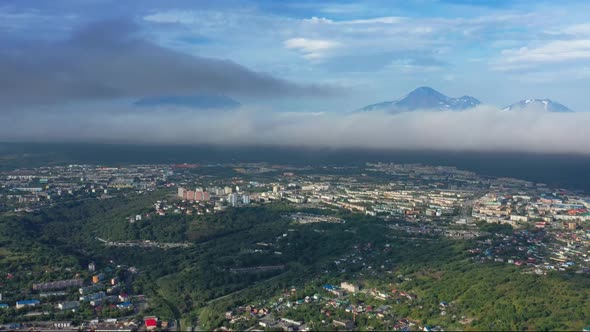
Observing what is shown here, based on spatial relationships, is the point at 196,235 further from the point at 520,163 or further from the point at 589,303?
the point at 520,163

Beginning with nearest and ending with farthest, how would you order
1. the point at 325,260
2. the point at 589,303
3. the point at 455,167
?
the point at 589,303
the point at 325,260
the point at 455,167

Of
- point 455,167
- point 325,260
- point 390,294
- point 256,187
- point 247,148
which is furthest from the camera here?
point 247,148

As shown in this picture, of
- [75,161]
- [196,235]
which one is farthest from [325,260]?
[75,161]

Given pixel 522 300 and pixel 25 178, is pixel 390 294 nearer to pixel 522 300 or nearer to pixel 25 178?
pixel 522 300

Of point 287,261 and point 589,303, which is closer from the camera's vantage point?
point 589,303

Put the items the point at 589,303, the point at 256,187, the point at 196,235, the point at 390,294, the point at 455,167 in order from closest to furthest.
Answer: the point at 589,303 → the point at 390,294 → the point at 196,235 → the point at 256,187 → the point at 455,167

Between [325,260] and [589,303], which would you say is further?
[325,260]

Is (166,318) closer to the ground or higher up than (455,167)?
closer to the ground

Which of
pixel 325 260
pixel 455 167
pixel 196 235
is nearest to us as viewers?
pixel 325 260

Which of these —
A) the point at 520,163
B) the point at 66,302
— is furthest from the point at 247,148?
the point at 66,302
